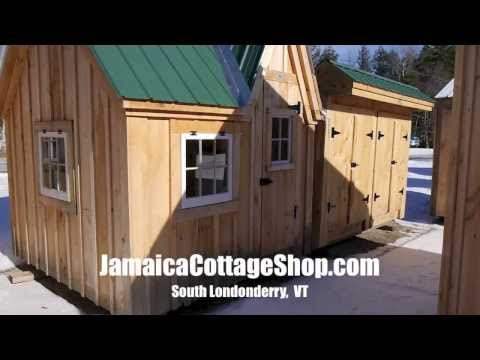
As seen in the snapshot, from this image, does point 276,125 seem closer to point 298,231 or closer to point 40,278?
point 298,231

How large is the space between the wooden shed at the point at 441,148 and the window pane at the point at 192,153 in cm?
619

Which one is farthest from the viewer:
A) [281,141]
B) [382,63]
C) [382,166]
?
[382,63]

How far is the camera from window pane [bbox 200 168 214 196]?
404cm

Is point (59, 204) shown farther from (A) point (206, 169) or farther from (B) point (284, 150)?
(B) point (284, 150)

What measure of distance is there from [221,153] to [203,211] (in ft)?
2.34

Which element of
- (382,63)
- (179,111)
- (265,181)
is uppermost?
(382,63)

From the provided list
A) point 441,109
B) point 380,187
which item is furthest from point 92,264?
point 441,109

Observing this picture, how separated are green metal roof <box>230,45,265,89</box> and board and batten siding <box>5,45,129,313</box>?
1811 mm

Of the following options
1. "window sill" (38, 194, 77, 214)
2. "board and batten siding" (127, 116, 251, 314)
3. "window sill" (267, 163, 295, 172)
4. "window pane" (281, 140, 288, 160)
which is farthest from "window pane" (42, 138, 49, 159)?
"window pane" (281, 140, 288, 160)

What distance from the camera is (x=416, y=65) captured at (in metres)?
33.3

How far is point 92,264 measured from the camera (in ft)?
12.7

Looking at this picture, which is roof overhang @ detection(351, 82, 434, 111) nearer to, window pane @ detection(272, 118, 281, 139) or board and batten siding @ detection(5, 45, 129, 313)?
window pane @ detection(272, 118, 281, 139)

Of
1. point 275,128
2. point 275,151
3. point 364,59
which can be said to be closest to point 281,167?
point 275,151
